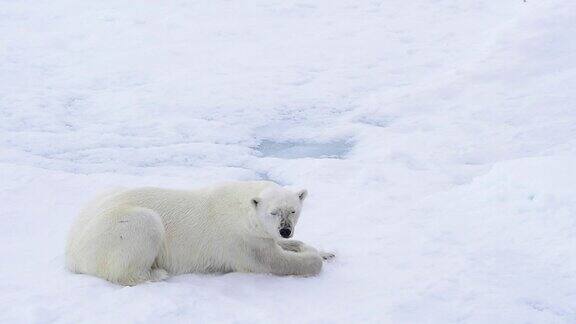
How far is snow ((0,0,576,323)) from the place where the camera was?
3869mm

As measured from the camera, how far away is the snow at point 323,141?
3.87 meters

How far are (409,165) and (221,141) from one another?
2.07m

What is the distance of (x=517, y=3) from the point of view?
13.2 meters

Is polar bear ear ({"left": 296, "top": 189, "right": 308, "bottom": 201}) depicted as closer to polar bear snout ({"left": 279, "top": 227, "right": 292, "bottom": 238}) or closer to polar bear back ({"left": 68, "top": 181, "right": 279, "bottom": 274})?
polar bear back ({"left": 68, "top": 181, "right": 279, "bottom": 274})

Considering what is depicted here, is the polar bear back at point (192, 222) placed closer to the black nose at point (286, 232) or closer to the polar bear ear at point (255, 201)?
the polar bear ear at point (255, 201)

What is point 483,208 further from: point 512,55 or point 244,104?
point 512,55

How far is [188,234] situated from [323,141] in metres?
3.75

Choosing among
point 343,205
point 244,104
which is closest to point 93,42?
point 244,104

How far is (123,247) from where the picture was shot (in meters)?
4.03

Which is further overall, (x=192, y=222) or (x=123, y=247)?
(x=192, y=222)

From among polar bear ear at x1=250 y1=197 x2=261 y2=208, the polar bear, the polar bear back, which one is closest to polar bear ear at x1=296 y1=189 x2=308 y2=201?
the polar bear

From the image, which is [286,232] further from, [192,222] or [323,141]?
[323,141]

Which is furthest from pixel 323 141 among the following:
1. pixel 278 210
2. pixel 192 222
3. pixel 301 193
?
pixel 278 210

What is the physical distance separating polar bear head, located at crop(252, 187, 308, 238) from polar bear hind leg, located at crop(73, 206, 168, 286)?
23.6 inches
